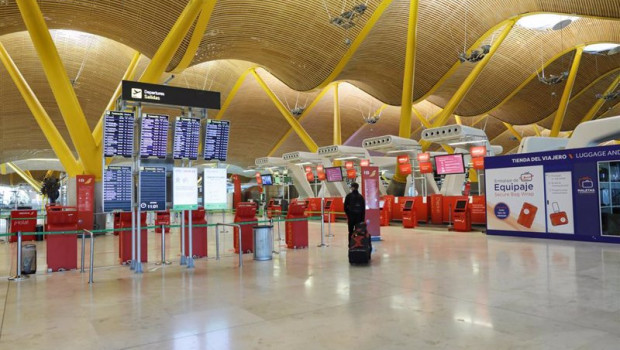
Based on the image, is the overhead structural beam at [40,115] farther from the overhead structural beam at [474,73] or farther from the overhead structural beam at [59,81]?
the overhead structural beam at [474,73]

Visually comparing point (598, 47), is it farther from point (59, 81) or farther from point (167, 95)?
point (59, 81)

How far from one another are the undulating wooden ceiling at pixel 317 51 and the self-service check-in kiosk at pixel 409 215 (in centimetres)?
789

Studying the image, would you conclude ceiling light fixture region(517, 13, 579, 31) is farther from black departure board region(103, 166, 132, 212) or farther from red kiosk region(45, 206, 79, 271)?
red kiosk region(45, 206, 79, 271)

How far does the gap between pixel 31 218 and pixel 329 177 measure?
14.1 metres

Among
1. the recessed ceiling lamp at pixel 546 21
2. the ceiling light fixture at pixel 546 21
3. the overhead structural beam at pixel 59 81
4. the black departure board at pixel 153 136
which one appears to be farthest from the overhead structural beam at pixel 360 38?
the black departure board at pixel 153 136

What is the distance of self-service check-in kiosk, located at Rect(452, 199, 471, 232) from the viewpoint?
50.8 feet

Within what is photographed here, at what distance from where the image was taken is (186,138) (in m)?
8.28

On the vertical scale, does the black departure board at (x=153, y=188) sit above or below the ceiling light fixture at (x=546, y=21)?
below

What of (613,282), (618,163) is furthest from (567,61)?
(613,282)

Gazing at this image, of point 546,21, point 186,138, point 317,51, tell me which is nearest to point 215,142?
point 186,138

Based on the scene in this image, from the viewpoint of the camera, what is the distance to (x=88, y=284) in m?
6.79

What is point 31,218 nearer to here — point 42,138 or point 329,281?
point 329,281

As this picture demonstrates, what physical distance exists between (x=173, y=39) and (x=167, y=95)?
7.24 m

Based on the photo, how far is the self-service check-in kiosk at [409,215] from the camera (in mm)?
17656
